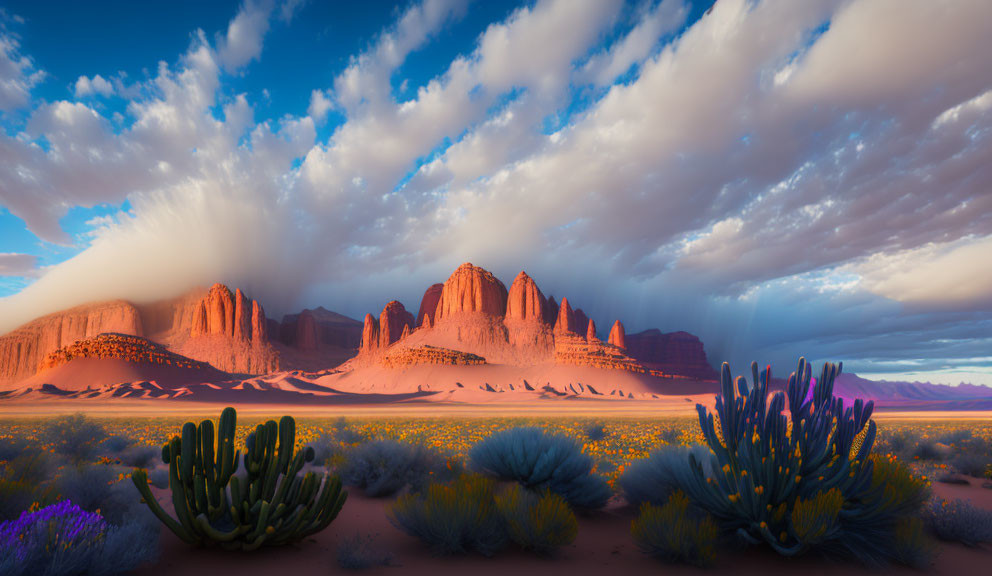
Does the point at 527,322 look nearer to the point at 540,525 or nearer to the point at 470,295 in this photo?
the point at 470,295

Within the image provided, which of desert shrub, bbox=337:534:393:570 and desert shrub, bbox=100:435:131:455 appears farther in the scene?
desert shrub, bbox=100:435:131:455

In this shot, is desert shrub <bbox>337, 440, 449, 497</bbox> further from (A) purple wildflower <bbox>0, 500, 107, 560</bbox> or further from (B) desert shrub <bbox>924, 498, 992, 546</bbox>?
(B) desert shrub <bbox>924, 498, 992, 546</bbox>

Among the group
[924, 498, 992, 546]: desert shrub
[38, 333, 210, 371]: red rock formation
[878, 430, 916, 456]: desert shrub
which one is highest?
[38, 333, 210, 371]: red rock formation

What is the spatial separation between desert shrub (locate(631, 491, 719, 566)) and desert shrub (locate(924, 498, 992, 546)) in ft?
12.2

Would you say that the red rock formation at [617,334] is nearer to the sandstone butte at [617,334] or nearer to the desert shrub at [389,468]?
the sandstone butte at [617,334]

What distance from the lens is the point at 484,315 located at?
448 feet

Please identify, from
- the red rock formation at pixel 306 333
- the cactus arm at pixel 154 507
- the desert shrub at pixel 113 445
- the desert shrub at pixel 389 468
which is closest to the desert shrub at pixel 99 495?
the cactus arm at pixel 154 507

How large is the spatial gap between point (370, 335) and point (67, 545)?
6252 inches

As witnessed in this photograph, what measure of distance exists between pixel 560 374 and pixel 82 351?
9658cm

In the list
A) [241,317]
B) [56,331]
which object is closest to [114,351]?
[241,317]

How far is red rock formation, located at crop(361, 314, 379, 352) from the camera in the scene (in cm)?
15838

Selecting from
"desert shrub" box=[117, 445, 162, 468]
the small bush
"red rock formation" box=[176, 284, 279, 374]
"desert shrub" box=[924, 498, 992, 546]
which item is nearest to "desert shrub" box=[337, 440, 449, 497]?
"desert shrub" box=[117, 445, 162, 468]

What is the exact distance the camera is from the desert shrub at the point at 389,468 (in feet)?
30.2

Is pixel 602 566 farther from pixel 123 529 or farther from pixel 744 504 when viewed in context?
pixel 123 529
